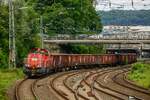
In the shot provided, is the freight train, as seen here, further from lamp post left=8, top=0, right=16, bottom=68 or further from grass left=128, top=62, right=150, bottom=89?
grass left=128, top=62, right=150, bottom=89

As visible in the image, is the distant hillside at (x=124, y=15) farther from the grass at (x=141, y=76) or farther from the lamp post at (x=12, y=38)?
the lamp post at (x=12, y=38)

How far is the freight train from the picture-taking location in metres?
47.1

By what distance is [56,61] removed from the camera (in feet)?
176

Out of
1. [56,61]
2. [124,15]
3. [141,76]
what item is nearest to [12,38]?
[56,61]

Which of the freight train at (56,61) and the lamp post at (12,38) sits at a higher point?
the lamp post at (12,38)

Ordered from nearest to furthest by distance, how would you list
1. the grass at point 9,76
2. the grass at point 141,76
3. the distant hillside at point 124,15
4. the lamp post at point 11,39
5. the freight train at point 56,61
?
the grass at point 141,76
the grass at point 9,76
the freight train at point 56,61
the lamp post at point 11,39
the distant hillside at point 124,15

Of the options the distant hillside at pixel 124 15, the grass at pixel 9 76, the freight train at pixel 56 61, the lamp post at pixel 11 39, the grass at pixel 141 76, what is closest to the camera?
the grass at pixel 141 76

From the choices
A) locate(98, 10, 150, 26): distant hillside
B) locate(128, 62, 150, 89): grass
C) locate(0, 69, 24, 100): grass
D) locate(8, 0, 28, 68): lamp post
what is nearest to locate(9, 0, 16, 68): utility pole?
locate(8, 0, 28, 68): lamp post

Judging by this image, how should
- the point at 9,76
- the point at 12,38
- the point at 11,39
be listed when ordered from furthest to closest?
the point at 11,39, the point at 12,38, the point at 9,76

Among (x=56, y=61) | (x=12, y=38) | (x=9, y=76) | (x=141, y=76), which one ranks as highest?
(x=12, y=38)

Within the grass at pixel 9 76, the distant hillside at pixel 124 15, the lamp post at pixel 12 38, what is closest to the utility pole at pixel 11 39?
the lamp post at pixel 12 38

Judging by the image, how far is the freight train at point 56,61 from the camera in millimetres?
47125

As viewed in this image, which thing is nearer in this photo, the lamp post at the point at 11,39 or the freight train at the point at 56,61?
the freight train at the point at 56,61

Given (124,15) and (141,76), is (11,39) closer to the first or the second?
(141,76)
